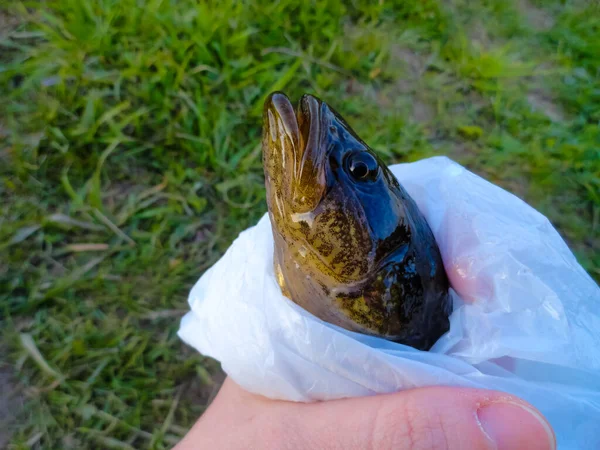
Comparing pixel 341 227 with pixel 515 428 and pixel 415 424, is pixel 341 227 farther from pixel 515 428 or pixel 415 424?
pixel 515 428

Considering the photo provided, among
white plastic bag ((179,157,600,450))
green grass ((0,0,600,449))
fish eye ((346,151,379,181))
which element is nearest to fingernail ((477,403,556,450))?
white plastic bag ((179,157,600,450))

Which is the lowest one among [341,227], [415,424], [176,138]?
[176,138]

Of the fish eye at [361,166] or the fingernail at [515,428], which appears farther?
the fish eye at [361,166]

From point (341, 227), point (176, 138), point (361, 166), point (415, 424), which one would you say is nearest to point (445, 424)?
point (415, 424)

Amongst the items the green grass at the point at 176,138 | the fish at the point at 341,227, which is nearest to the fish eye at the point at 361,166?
the fish at the point at 341,227

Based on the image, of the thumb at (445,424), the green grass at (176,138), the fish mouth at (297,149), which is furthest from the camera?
the green grass at (176,138)

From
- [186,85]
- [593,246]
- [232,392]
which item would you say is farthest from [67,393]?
[593,246]

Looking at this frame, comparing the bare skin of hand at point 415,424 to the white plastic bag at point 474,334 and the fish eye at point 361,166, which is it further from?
the fish eye at point 361,166
